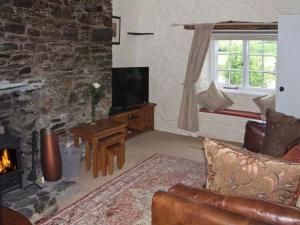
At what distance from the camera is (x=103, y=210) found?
120 inches

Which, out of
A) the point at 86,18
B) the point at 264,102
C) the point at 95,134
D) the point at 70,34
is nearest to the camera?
the point at 95,134

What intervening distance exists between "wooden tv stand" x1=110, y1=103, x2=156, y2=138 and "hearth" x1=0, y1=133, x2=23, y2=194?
1995 mm

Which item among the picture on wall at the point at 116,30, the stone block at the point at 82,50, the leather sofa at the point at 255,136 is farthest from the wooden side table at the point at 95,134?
the picture on wall at the point at 116,30

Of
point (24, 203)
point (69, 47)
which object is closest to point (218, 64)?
point (69, 47)

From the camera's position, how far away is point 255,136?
2.98 metres

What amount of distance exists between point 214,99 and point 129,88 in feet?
4.28

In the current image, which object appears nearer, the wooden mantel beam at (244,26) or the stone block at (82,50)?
the stone block at (82,50)

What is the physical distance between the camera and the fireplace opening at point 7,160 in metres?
3.15

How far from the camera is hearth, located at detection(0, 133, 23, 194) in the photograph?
313 centimetres

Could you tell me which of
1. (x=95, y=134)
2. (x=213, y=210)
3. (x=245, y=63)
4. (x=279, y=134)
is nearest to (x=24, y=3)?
(x=95, y=134)

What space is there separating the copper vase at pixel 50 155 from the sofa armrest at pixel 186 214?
2.16 metres

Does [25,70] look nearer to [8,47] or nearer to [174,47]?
[8,47]

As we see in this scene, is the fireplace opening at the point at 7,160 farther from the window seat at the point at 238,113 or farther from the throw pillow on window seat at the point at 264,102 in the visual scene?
the throw pillow on window seat at the point at 264,102

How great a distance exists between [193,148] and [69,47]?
7.24 ft
